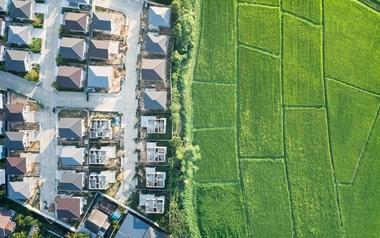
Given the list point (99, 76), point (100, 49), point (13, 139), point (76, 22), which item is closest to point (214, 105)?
point (99, 76)

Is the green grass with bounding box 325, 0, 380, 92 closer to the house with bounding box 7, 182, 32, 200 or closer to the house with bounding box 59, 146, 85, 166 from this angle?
the house with bounding box 59, 146, 85, 166

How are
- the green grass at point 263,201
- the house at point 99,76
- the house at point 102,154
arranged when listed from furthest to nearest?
the green grass at point 263,201
the house at point 102,154
the house at point 99,76

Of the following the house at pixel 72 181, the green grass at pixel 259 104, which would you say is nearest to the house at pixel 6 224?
the house at pixel 72 181

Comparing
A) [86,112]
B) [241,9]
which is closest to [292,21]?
[241,9]

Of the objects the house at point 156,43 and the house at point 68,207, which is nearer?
the house at point 68,207

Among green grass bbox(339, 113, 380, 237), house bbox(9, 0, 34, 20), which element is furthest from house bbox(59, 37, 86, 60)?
green grass bbox(339, 113, 380, 237)

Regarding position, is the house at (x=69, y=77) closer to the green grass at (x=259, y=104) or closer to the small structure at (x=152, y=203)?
the small structure at (x=152, y=203)

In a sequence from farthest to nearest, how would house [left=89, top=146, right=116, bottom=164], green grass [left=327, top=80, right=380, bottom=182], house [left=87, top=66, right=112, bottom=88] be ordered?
green grass [left=327, top=80, right=380, bottom=182] → house [left=89, top=146, right=116, bottom=164] → house [left=87, top=66, right=112, bottom=88]
